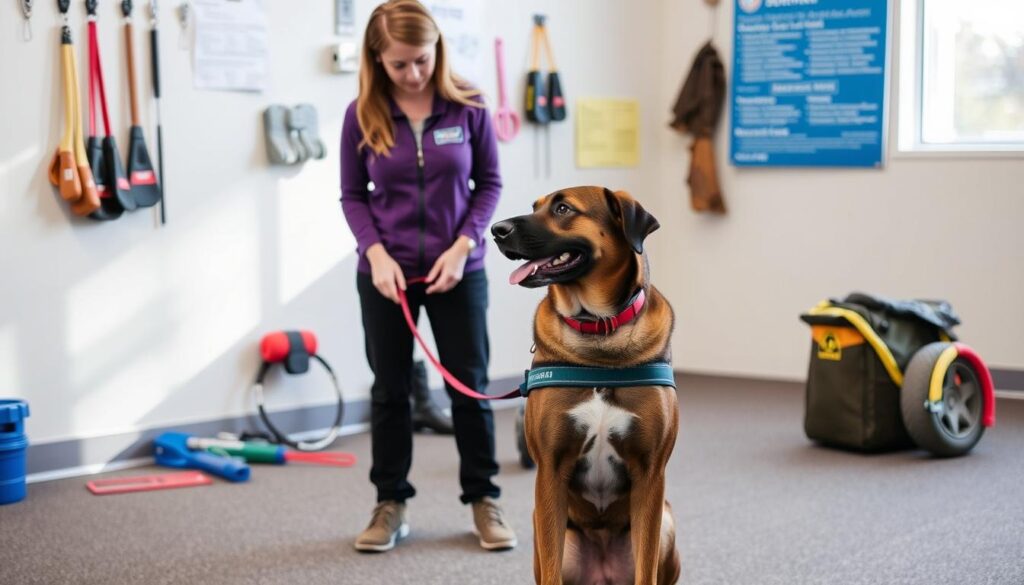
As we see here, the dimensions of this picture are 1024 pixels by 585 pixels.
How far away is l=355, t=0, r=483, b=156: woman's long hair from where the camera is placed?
9.35 feet

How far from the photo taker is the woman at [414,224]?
2982 mm

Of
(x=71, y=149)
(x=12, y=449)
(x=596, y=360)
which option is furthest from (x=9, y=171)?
(x=596, y=360)

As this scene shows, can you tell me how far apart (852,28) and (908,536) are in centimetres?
275

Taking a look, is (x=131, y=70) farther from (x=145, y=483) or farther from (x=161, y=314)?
(x=145, y=483)

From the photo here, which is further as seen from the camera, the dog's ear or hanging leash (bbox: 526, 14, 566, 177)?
hanging leash (bbox: 526, 14, 566, 177)

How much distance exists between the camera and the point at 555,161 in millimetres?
5305

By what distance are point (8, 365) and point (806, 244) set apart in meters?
3.42

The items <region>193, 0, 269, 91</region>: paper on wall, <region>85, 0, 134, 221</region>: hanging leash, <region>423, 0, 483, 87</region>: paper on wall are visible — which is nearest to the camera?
<region>85, 0, 134, 221</region>: hanging leash

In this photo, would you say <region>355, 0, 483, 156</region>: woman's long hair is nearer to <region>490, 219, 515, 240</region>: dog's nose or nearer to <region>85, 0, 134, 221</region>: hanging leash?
<region>490, 219, 515, 240</region>: dog's nose

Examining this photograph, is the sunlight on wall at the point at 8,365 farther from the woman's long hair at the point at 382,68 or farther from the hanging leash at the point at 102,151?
the woman's long hair at the point at 382,68

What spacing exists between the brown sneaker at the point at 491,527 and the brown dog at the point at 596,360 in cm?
85

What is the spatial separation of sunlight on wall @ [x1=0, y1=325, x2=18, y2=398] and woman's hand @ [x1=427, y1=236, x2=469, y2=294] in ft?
5.10

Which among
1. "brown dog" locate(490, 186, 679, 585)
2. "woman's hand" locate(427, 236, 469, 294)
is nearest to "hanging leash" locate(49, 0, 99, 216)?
"woman's hand" locate(427, 236, 469, 294)

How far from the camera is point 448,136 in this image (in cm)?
303
